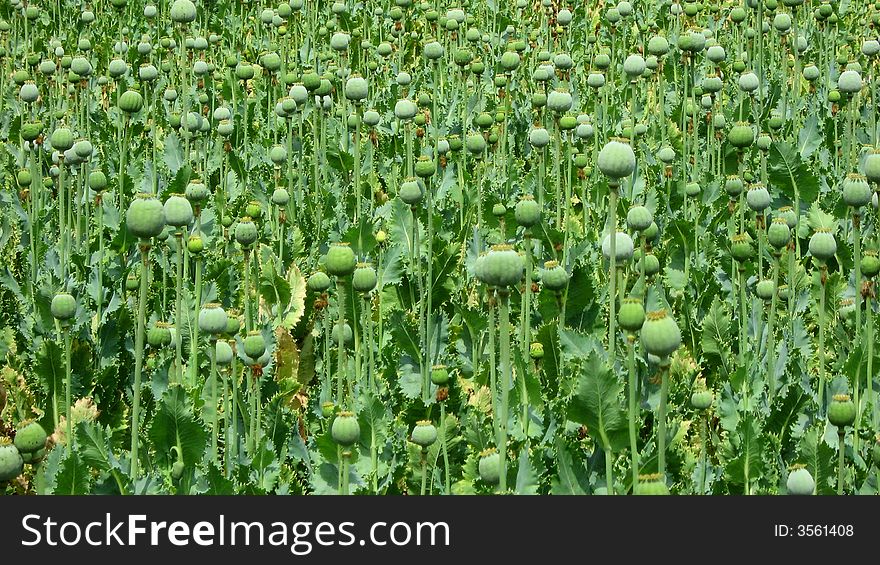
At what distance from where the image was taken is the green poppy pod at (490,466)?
2.53 metres

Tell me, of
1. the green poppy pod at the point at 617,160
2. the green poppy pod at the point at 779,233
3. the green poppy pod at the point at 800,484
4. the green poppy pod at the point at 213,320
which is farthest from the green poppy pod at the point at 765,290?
the green poppy pod at the point at 213,320

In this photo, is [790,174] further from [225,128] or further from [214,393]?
[214,393]

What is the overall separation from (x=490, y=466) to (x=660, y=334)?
0.57 meters

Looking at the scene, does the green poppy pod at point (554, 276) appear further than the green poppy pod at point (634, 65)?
No

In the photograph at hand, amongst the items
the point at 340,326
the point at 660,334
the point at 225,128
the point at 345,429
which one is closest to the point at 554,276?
the point at 340,326

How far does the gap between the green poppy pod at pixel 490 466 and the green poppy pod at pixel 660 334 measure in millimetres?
522

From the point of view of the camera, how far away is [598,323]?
12.0ft

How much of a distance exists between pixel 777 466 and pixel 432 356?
1.07m

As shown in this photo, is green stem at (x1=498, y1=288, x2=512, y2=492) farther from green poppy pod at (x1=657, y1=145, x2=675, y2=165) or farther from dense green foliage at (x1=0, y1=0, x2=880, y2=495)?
green poppy pod at (x1=657, y1=145, x2=675, y2=165)

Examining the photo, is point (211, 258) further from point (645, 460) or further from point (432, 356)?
point (645, 460)

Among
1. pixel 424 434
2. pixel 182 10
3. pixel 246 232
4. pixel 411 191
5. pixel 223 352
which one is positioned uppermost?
pixel 182 10

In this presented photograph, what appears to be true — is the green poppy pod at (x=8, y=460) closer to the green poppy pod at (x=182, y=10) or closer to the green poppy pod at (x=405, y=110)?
the green poppy pod at (x=405, y=110)

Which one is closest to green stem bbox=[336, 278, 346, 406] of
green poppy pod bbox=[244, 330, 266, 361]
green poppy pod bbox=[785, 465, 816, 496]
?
green poppy pod bbox=[244, 330, 266, 361]

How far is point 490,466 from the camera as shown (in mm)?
2529
